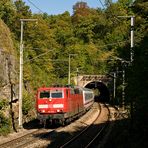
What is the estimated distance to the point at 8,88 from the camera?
37156 mm

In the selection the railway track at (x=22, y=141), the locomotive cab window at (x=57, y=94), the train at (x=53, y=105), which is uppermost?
the locomotive cab window at (x=57, y=94)

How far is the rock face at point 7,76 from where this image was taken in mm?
36075

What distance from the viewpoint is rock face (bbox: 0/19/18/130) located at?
36.1 meters

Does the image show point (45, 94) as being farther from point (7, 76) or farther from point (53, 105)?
point (7, 76)

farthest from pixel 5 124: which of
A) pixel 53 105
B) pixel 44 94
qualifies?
pixel 44 94

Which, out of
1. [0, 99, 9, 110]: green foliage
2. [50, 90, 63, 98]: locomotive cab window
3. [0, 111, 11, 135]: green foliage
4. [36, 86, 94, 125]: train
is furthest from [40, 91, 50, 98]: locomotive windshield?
[0, 111, 11, 135]: green foliage

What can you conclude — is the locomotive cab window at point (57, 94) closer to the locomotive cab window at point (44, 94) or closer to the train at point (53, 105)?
the train at point (53, 105)

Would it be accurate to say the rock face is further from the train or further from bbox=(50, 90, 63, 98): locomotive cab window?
bbox=(50, 90, 63, 98): locomotive cab window

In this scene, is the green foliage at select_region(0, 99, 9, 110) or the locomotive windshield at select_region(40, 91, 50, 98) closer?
the green foliage at select_region(0, 99, 9, 110)

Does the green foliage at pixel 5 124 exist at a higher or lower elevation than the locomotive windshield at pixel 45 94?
lower

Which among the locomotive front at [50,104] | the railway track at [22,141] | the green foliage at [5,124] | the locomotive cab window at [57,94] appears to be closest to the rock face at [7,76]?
the green foliage at [5,124]

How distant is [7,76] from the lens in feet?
125

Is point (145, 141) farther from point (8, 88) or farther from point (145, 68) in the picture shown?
point (8, 88)

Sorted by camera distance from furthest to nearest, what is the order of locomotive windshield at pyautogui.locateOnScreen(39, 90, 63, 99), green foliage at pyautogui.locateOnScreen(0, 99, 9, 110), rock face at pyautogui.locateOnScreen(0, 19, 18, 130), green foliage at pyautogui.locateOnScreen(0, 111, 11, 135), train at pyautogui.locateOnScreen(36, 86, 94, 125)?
rock face at pyautogui.locateOnScreen(0, 19, 18, 130)
locomotive windshield at pyautogui.locateOnScreen(39, 90, 63, 99)
train at pyautogui.locateOnScreen(36, 86, 94, 125)
green foliage at pyautogui.locateOnScreen(0, 99, 9, 110)
green foliage at pyautogui.locateOnScreen(0, 111, 11, 135)
